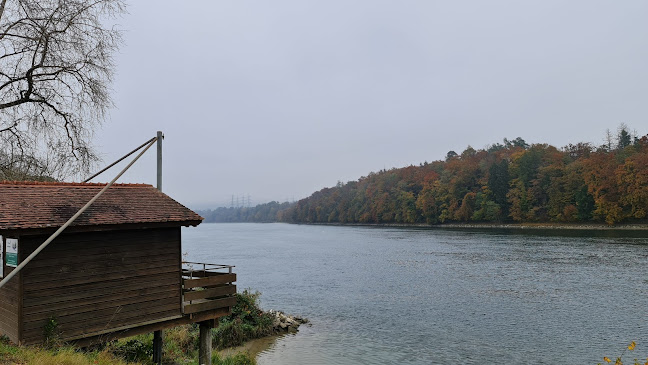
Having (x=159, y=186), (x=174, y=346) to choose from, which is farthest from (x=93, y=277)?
(x=174, y=346)

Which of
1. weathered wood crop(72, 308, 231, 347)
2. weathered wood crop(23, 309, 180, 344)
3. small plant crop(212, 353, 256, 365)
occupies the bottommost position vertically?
small plant crop(212, 353, 256, 365)

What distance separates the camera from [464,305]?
26.3 metres

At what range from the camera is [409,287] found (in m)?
32.2

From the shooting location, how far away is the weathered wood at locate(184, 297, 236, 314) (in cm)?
1323

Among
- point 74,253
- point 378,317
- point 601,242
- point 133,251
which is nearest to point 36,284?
point 74,253

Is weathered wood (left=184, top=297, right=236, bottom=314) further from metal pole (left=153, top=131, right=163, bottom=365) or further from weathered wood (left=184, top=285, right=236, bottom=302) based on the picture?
metal pole (left=153, top=131, right=163, bottom=365)

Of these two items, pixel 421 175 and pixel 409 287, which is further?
pixel 421 175

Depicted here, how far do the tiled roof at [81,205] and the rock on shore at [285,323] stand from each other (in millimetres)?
10962

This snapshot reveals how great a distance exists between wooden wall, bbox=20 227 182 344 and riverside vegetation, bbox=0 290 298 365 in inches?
27.7

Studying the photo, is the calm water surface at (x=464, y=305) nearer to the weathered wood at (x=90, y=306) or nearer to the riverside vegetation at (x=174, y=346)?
the riverside vegetation at (x=174, y=346)

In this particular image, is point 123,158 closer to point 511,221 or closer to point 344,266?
point 344,266

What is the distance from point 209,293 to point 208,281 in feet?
1.25

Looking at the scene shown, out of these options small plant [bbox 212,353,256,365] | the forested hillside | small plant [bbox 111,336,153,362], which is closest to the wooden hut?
small plant [bbox 212,353,256,365]

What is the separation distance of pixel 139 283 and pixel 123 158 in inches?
144
